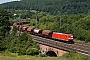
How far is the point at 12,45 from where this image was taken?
6662 cm

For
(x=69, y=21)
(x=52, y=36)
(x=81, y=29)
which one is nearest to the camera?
(x=52, y=36)

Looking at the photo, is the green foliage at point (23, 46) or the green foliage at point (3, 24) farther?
the green foliage at point (3, 24)

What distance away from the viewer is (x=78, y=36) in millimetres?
92125

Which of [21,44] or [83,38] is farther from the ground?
[21,44]

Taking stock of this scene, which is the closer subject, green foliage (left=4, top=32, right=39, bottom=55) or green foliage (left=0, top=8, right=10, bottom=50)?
green foliage (left=4, top=32, right=39, bottom=55)

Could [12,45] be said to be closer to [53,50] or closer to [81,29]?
[53,50]

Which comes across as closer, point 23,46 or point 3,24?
point 23,46

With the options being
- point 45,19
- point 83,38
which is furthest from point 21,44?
point 45,19

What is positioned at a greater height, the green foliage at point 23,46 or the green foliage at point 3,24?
the green foliage at point 3,24

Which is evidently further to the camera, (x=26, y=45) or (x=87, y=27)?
(x=87, y=27)

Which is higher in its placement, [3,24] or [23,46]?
[3,24]

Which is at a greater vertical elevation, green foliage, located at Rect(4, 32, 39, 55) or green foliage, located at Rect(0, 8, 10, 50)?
green foliage, located at Rect(0, 8, 10, 50)

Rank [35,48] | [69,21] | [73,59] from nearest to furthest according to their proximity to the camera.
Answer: [73,59], [35,48], [69,21]

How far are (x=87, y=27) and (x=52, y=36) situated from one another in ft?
63.9
